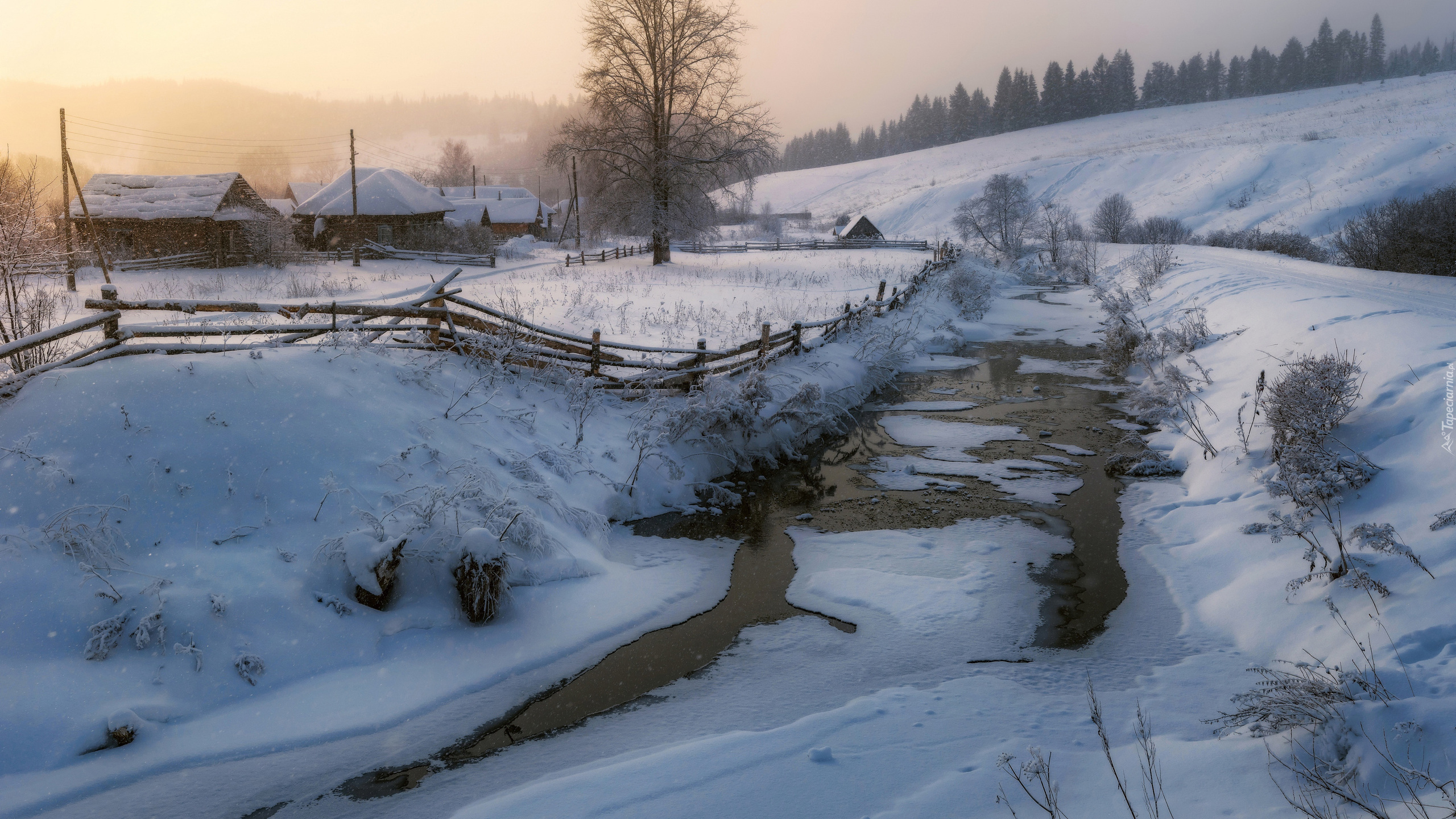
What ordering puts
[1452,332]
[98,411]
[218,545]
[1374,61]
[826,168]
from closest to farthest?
[218,545] < [98,411] < [1452,332] < [1374,61] < [826,168]

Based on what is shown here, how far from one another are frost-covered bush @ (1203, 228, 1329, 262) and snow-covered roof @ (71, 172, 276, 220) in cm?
4199

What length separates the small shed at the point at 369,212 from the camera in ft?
129

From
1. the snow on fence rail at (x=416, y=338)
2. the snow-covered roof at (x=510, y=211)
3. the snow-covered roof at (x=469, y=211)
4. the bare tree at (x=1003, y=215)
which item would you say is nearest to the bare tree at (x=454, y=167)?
the snow-covered roof at (x=510, y=211)

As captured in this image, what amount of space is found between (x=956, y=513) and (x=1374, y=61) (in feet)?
474

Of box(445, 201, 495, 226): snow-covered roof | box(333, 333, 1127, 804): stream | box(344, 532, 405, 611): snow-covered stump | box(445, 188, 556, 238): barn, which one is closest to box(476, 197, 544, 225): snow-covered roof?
box(445, 188, 556, 238): barn

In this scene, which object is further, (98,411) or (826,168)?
(826,168)

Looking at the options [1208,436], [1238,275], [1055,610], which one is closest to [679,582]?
[1055,610]

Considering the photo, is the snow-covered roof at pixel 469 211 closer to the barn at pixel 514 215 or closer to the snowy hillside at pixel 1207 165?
the barn at pixel 514 215

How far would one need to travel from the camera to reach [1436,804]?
305 centimetres

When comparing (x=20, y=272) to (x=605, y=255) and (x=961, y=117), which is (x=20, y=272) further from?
(x=961, y=117)

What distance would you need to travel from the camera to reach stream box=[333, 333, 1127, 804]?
17.2 ft

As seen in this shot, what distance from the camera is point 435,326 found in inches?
386

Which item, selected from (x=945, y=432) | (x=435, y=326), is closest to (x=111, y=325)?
(x=435, y=326)

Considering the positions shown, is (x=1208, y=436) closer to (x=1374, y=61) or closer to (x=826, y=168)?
(x=826, y=168)
